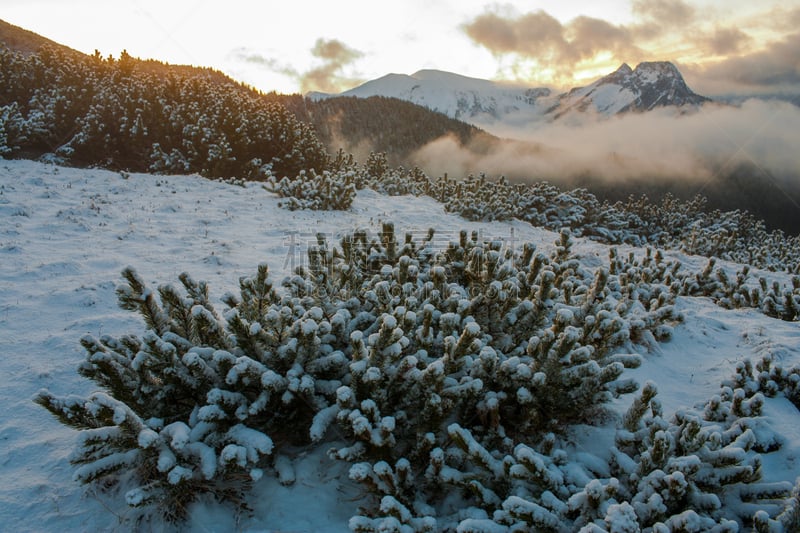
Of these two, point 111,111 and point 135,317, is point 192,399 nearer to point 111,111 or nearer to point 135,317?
point 135,317

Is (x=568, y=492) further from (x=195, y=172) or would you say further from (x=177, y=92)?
(x=177, y=92)

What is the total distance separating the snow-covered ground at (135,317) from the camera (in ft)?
7.31

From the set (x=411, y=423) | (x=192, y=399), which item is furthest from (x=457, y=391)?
(x=192, y=399)

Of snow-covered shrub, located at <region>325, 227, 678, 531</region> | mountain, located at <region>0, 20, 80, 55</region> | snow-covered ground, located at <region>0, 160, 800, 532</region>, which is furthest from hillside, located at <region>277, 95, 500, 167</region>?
snow-covered shrub, located at <region>325, 227, 678, 531</region>

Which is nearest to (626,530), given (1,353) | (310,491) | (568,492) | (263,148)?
(568,492)

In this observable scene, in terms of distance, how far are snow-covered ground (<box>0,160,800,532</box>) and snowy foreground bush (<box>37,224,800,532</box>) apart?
18 cm

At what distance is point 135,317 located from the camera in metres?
4.11

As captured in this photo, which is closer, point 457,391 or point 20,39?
point 457,391

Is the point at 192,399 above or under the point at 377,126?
under

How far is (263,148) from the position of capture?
13906 millimetres

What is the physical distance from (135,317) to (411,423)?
10.5 ft

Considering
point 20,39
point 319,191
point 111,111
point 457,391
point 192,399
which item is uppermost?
point 20,39

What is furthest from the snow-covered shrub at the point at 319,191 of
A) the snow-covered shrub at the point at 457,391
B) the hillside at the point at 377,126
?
the hillside at the point at 377,126

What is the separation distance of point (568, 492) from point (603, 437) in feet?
2.76
